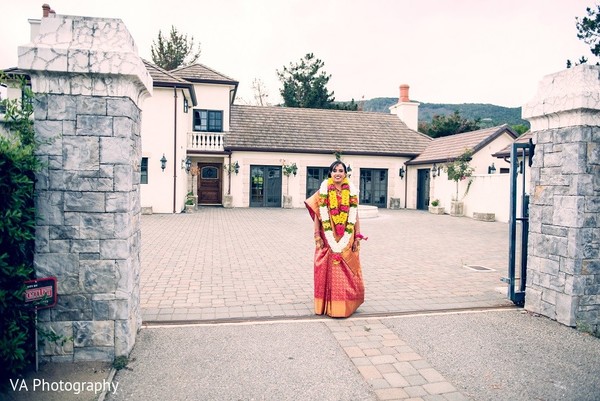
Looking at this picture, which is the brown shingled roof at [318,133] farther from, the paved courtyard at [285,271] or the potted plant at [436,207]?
the paved courtyard at [285,271]

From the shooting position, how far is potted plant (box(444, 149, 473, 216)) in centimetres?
1830

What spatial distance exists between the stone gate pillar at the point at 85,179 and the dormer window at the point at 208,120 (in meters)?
17.9

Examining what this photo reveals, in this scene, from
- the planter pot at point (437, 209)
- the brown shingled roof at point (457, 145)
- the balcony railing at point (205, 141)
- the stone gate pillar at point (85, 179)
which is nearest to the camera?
the stone gate pillar at point (85, 179)

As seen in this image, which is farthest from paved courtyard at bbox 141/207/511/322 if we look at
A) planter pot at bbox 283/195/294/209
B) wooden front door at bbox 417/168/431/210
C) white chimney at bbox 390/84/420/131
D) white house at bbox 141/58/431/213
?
white chimney at bbox 390/84/420/131

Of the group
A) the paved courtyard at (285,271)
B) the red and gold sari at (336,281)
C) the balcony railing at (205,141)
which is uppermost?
the balcony railing at (205,141)

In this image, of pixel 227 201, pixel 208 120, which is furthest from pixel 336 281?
pixel 208 120

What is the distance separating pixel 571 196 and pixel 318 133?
19435 millimetres

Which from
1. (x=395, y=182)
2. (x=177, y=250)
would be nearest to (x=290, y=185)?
(x=395, y=182)

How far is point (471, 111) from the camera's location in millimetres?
75625

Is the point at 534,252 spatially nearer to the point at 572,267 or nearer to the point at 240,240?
the point at 572,267

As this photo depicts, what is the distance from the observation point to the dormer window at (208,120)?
2089cm

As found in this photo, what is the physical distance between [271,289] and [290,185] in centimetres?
1604

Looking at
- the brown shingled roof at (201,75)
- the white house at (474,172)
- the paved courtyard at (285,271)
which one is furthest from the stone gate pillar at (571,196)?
the brown shingled roof at (201,75)

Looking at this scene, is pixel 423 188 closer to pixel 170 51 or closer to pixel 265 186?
pixel 265 186
